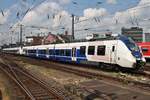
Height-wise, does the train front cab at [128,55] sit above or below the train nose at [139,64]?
above

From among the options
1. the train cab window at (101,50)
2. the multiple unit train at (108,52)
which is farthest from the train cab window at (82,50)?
the train cab window at (101,50)

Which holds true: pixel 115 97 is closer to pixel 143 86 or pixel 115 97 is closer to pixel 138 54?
pixel 143 86

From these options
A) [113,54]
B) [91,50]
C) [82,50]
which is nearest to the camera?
[113,54]

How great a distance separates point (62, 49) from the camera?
1757 inches

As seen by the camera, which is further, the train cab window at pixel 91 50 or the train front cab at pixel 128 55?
the train cab window at pixel 91 50

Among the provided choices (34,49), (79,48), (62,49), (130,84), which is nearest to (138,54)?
(130,84)

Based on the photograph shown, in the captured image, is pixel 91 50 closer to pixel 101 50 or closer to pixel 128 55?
pixel 101 50

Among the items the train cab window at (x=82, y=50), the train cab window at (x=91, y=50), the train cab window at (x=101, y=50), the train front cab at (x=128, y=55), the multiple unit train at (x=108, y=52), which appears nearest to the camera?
the train front cab at (x=128, y=55)

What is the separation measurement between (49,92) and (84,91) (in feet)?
5.95

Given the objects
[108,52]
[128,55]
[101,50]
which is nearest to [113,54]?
[108,52]

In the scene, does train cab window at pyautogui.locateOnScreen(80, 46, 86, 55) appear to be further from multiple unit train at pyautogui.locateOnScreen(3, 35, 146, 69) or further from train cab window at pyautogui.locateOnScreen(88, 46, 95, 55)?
train cab window at pyautogui.locateOnScreen(88, 46, 95, 55)

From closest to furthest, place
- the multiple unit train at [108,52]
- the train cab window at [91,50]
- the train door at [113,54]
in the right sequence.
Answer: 1. the multiple unit train at [108,52]
2. the train door at [113,54]
3. the train cab window at [91,50]

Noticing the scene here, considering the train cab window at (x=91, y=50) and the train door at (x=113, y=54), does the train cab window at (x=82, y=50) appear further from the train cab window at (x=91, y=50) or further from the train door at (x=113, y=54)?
the train door at (x=113, y=54)

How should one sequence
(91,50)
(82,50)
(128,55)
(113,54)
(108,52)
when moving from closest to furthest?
(128,55), (113,54), (108,52), (91,50), (82,50)
